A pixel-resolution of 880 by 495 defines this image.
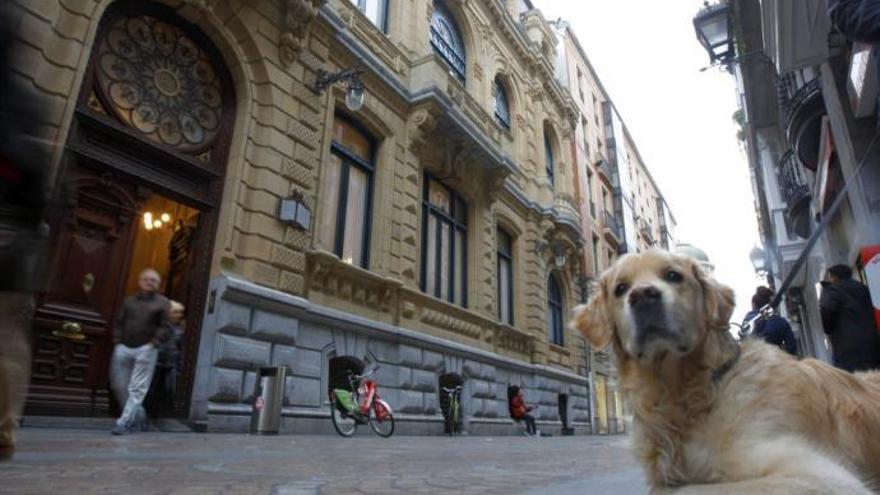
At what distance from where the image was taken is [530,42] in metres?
22.5

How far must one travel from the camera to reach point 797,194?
42.1ft

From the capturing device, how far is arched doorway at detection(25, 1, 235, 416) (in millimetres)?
7289

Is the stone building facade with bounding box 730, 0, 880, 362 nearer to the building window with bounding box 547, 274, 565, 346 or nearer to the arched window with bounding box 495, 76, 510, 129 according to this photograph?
the arched window with bounding box 495, 76, 510, 129

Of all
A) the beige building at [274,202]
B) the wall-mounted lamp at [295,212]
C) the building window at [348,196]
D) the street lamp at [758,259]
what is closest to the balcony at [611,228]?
the street lamp at [758,259]

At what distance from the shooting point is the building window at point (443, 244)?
14.4 metres

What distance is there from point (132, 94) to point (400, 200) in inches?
235

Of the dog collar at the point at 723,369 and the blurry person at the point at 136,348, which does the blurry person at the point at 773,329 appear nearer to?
the dog collar at the point at 723,369

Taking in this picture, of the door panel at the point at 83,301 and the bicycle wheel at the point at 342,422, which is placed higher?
the door panel at the point at 83,301

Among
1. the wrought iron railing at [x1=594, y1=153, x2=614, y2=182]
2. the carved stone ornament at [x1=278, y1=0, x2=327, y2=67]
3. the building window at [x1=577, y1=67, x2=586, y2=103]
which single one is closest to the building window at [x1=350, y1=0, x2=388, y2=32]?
the carved stone ornament at [x1=278, y1=0, x2=327, y2=67]

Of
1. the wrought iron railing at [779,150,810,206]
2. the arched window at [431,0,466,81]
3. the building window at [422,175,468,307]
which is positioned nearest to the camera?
the wrought iron railing at [779,150,810,206]

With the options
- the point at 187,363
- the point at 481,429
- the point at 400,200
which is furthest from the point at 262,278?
the point at 481,429

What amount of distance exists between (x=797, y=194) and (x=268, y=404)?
1237 centimetres

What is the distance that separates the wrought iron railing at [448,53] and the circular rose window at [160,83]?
28.7ft

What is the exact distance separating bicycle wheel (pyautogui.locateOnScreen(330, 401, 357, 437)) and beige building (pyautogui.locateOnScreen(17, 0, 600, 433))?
27 cm
